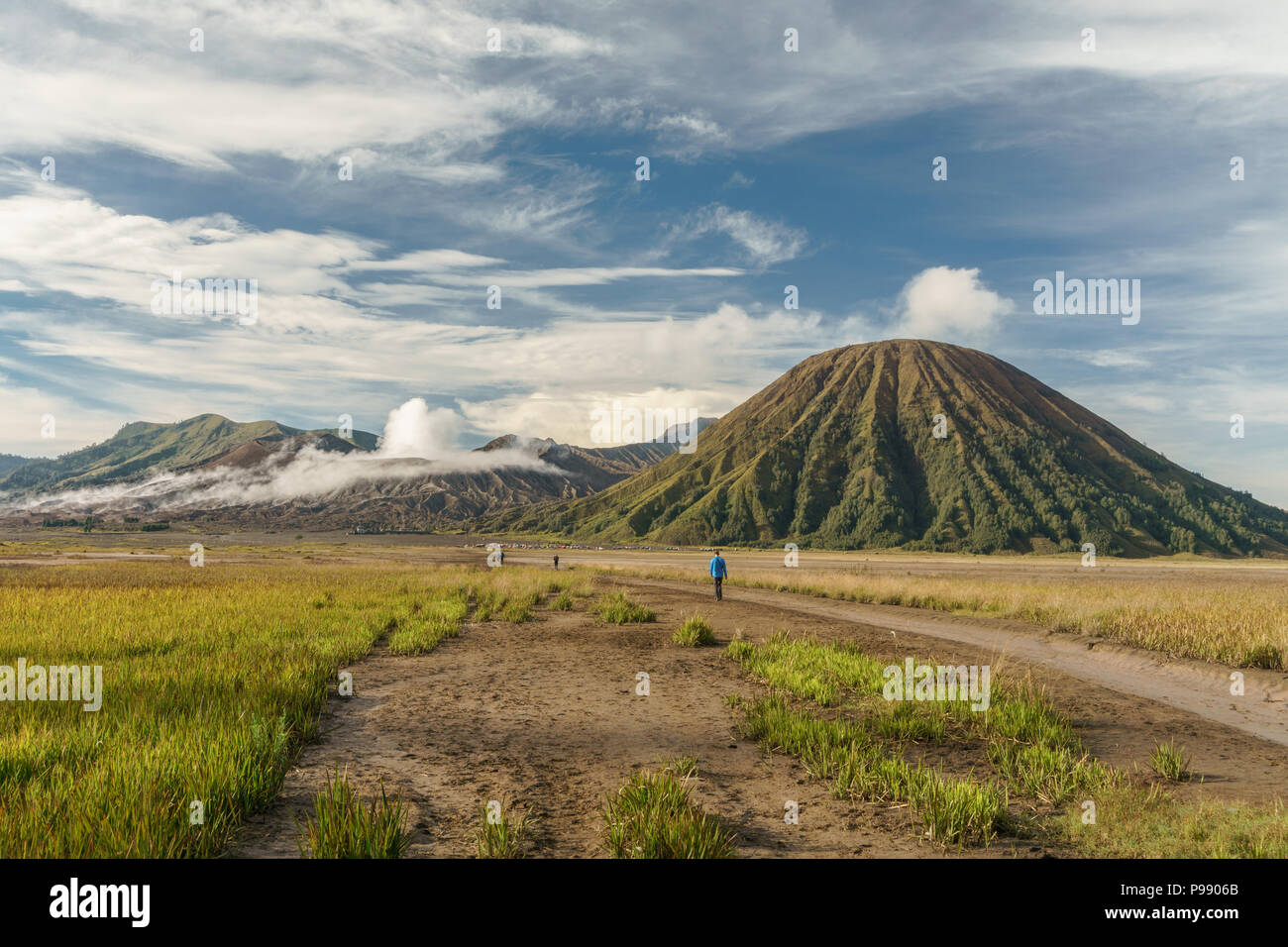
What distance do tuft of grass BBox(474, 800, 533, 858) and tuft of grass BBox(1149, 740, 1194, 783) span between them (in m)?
8.14

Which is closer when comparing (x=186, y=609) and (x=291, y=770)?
(x=291, y=770)

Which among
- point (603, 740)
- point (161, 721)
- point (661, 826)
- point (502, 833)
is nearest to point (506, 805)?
point (502, 833)

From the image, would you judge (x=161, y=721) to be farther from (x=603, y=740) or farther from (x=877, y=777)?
(x=877, y=777)

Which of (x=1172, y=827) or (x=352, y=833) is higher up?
(x=352, y=833)

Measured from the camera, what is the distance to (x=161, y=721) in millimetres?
8086

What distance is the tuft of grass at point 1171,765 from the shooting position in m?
8.04

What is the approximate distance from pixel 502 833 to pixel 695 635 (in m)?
13.5

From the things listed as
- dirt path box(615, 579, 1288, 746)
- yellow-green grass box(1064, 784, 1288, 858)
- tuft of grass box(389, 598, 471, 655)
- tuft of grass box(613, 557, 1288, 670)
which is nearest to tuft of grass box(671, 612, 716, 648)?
tuft of grass box(389, 598, 471, 655)

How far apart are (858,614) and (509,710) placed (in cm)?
2056

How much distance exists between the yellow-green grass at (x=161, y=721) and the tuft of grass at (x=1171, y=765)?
10.9 metres

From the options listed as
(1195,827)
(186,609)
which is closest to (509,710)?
(1195,827)
